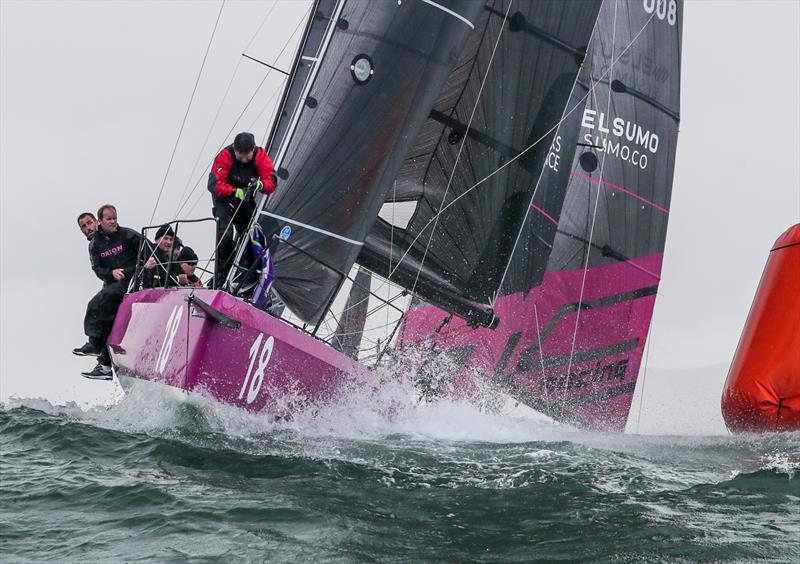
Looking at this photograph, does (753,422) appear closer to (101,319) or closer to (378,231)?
(378,231)

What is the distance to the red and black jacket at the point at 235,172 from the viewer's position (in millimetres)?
6051

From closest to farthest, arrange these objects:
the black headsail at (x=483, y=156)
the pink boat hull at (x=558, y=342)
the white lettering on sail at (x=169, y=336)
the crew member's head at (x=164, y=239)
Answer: the white lettering on sail at (x=169, y=336) < the crew member's head at (x=164, y=239) < the black headsail at (x=483, y=156) < the pink boat hull at (x=558, y=342)

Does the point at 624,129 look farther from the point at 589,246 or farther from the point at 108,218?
the point at 108,218

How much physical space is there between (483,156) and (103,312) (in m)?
2.90

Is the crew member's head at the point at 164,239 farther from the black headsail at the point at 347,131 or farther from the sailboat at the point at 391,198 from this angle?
the black headsail at the point at 347,131

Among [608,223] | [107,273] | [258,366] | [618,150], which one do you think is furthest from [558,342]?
[258,366]

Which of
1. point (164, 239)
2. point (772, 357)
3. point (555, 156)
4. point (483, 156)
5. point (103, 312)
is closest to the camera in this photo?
point (772, 357)

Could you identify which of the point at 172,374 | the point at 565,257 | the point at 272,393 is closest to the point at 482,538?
the point at 272,393

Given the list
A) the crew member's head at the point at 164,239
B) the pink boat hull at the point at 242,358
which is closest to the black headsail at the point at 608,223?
the crew member's head at the point at 164,239

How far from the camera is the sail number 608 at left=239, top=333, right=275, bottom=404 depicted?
562 cm

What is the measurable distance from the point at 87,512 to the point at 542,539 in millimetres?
1778

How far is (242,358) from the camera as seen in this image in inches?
220

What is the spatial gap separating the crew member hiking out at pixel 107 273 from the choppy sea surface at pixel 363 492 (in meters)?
1.22

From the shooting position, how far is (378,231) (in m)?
7.42
